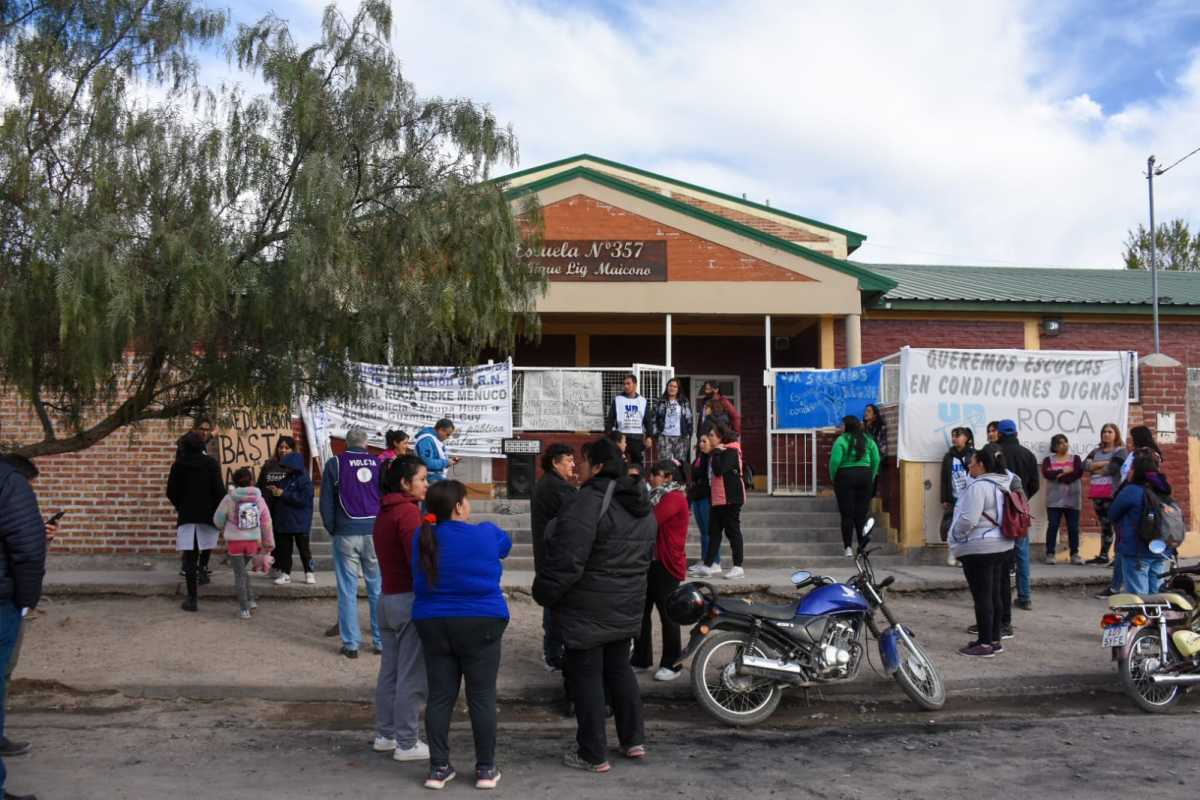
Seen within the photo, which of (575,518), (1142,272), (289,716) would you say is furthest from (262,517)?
(1142,272)

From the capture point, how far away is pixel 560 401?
1384 centimetres

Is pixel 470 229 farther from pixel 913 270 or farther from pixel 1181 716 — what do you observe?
pixel 913 270

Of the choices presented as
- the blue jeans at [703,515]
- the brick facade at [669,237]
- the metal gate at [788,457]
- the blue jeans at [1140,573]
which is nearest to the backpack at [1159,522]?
the blue jeans at [1140,573]

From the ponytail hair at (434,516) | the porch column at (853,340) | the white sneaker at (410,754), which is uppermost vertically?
the porch column at (853,340)

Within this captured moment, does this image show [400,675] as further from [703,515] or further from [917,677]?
[703,515]

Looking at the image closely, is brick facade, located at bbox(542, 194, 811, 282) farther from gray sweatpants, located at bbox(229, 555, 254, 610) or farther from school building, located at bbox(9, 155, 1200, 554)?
gray sweatpants, located at bbox(229, 555, 254, 610)

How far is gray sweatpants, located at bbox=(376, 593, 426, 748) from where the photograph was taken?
585 cm

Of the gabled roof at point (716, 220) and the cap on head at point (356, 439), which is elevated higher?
the gabled roof at point (716, 220)

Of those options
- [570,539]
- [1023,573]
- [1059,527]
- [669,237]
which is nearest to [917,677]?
[570,539]

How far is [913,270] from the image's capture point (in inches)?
800

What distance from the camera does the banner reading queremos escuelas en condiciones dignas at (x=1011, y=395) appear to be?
12.2 metres

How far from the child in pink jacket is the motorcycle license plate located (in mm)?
7094

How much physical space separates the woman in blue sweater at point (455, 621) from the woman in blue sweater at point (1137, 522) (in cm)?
582

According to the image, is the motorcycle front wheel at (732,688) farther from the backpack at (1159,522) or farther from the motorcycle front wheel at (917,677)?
the backpack at (1159,522)
